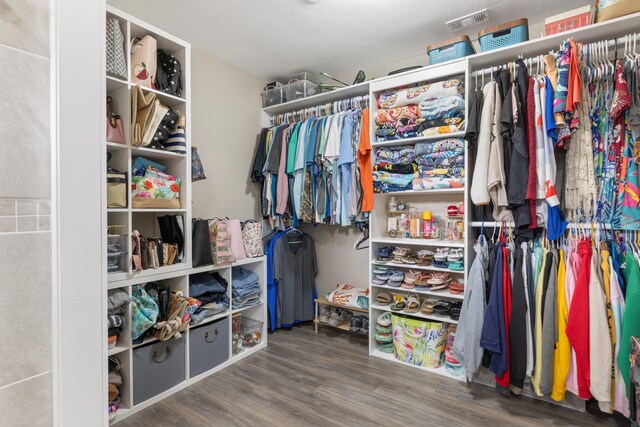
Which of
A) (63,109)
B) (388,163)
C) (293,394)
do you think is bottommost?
(293,394)

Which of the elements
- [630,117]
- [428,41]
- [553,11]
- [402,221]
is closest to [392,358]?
[402,221]

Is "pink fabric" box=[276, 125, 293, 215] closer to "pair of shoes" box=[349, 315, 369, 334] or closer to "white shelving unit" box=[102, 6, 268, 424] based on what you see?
"white shelving unit" box=[102, 6, 268, 424]

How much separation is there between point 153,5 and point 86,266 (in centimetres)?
224

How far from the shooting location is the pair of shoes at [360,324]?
111 inches

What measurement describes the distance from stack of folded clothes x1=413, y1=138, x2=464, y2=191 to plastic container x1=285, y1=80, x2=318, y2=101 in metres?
1.26

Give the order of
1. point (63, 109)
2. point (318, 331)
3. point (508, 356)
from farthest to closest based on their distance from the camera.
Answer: point (318, 331)
point (508, 356)
point (63, 109)

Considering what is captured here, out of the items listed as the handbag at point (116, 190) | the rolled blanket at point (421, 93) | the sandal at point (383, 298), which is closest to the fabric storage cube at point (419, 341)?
the sandal at point (383, 298)

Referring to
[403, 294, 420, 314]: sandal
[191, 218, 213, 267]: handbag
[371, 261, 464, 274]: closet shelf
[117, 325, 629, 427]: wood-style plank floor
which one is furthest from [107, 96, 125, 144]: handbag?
[403, 294, 420, 314]: sandal

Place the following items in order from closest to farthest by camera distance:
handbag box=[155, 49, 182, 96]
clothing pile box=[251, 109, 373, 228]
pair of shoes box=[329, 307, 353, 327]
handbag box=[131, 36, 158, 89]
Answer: handbag box=[131, 36, 158, 89]
handbag box=[155, 49, 182, 96]
clothing pile box=[251, 109, 373, 228]
pair of shoes box=[329, 307, 353, 327]

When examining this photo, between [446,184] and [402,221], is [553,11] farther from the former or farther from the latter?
[402,221]

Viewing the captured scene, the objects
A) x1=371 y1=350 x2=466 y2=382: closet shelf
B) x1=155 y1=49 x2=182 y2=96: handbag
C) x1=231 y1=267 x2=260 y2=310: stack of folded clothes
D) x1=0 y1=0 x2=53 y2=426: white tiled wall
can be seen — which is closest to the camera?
x1=0 y1=0 x2=53 y2=426: white tiled wall

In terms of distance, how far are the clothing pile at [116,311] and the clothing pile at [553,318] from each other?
6.63ft

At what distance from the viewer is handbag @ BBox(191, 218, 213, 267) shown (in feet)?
7.23

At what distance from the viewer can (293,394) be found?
204cm
